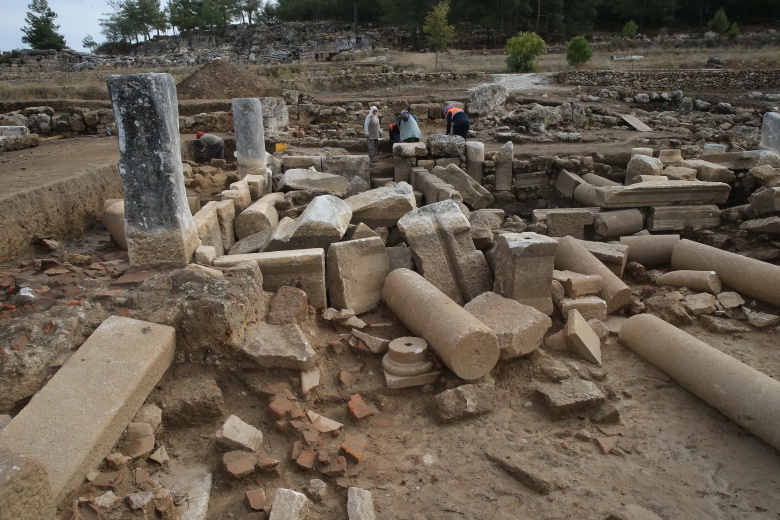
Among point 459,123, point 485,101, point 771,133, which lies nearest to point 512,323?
point 459,123

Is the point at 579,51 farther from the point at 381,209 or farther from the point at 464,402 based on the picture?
the point at 464,402

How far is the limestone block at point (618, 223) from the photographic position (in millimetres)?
8359

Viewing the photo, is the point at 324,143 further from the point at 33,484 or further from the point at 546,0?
the point at 546,0

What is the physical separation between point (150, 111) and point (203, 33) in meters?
54.6

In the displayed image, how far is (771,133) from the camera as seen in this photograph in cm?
1027

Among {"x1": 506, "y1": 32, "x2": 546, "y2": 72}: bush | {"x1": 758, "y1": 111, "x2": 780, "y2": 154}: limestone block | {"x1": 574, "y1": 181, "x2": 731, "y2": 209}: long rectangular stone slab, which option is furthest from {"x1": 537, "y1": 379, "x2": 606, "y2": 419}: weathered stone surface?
{"x1": 506, "y1": 32, "x2": 546, "y2": 72}: bush

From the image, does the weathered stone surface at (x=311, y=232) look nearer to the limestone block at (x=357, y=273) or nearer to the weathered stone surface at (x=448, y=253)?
the limestone block at (x=357, y=273)

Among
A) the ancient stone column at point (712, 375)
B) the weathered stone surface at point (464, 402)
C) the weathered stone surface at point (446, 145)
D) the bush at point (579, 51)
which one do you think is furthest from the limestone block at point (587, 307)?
the bush at point (579, 51)

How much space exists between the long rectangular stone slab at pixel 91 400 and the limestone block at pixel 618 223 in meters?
6.60

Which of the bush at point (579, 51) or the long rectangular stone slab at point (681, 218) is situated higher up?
the bush at point (579, 51)

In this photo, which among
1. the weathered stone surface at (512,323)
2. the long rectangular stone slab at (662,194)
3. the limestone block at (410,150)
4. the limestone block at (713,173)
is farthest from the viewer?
the limestone block at (410,150)

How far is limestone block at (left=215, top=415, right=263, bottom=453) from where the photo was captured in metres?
3.65

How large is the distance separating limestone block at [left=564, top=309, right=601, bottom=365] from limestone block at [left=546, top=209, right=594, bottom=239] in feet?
10.9

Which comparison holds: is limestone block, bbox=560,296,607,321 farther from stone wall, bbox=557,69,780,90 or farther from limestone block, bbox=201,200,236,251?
stone wall, bbox=557,69,780,90
